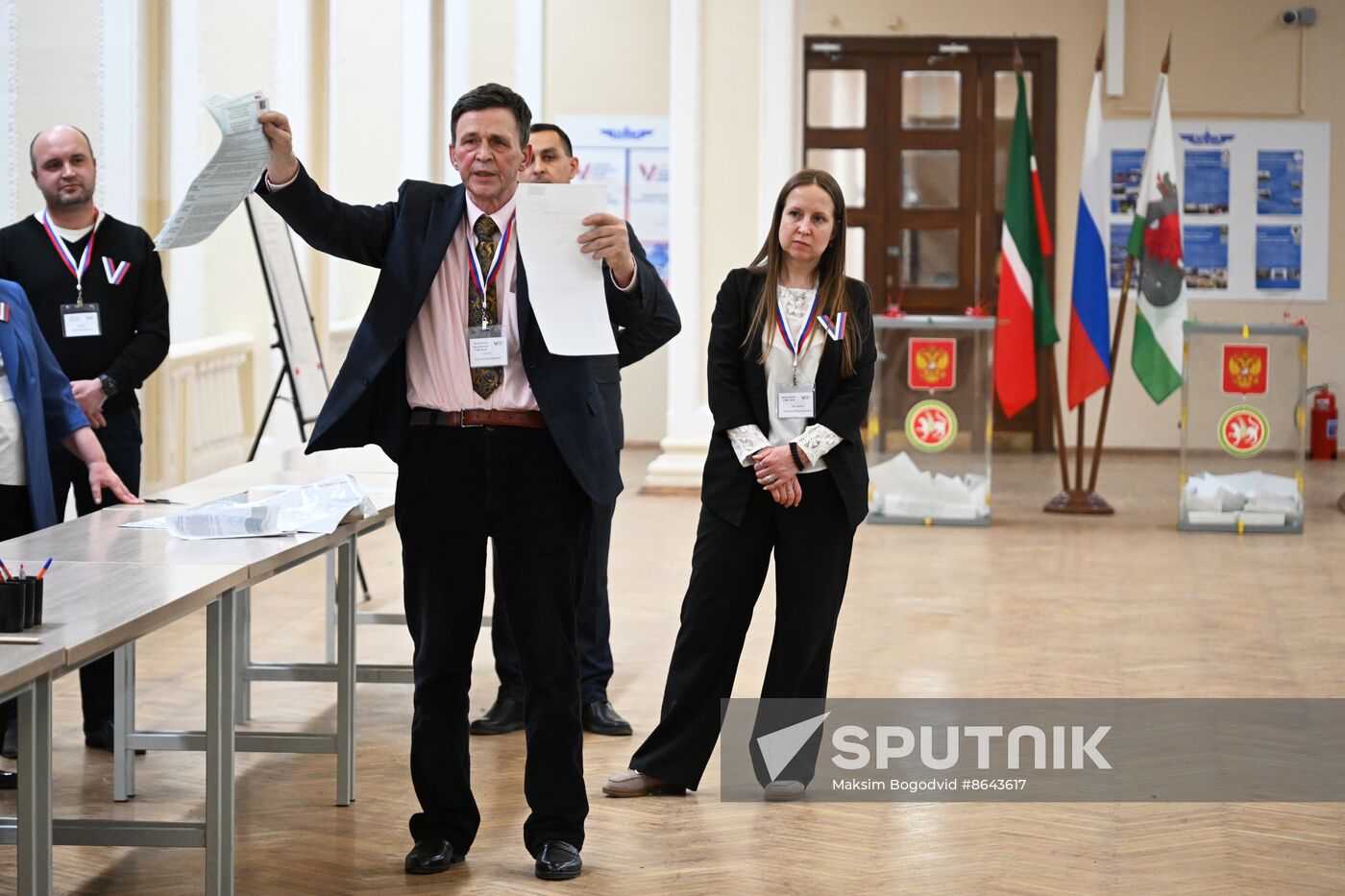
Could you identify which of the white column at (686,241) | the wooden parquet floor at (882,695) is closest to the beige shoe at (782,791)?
the wooden parquet floor at (882,695)

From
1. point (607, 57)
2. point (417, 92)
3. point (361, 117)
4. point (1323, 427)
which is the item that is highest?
point (607, 57)

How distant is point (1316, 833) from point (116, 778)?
2955mm

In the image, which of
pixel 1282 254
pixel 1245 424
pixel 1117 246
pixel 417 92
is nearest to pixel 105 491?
pixel 1245 424

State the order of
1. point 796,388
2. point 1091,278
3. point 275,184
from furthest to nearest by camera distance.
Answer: point 1091,278, point 796,388, point 275,184

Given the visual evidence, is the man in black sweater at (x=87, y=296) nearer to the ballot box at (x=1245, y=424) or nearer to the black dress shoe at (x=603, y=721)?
the black dress shoe at (x=603, y=721)

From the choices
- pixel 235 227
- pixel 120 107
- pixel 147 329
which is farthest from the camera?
pixel 235 227

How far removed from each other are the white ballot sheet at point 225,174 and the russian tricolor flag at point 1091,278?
737 cm

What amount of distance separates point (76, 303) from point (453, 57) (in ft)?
26.4

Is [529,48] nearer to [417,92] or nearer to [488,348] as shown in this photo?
[417,92]

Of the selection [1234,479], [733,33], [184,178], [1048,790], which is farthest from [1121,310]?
[1048,790]

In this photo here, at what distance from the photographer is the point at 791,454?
12.8 ft

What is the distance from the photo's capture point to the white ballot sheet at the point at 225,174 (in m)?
2.88

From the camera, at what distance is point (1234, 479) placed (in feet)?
30.7

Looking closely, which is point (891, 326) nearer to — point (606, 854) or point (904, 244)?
point (904, 244)
